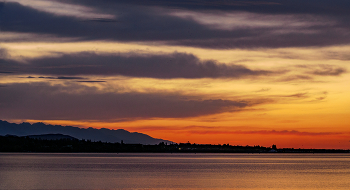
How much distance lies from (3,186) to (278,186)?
45255 mm

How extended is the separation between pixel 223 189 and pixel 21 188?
31596mm

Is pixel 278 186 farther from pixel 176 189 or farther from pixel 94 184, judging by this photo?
pixel 94 184

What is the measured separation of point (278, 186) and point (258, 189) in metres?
6.57

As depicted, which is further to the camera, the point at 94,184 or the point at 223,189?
the point at 94,184

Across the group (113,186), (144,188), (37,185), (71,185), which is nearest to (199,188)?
(144,188)

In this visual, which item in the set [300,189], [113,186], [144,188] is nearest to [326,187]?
[300,189]

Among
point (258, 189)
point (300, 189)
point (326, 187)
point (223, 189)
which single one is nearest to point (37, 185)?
point (223, 189)

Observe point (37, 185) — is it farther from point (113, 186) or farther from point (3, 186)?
point (113, 186)

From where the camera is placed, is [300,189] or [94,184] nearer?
[300,189]

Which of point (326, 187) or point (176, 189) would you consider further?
point (326, 187)

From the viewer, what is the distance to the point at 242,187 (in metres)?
73.2

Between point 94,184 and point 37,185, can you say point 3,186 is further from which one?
point 94,184

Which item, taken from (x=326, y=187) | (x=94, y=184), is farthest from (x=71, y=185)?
(x=326, y=187)

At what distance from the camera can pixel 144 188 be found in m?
70.4
